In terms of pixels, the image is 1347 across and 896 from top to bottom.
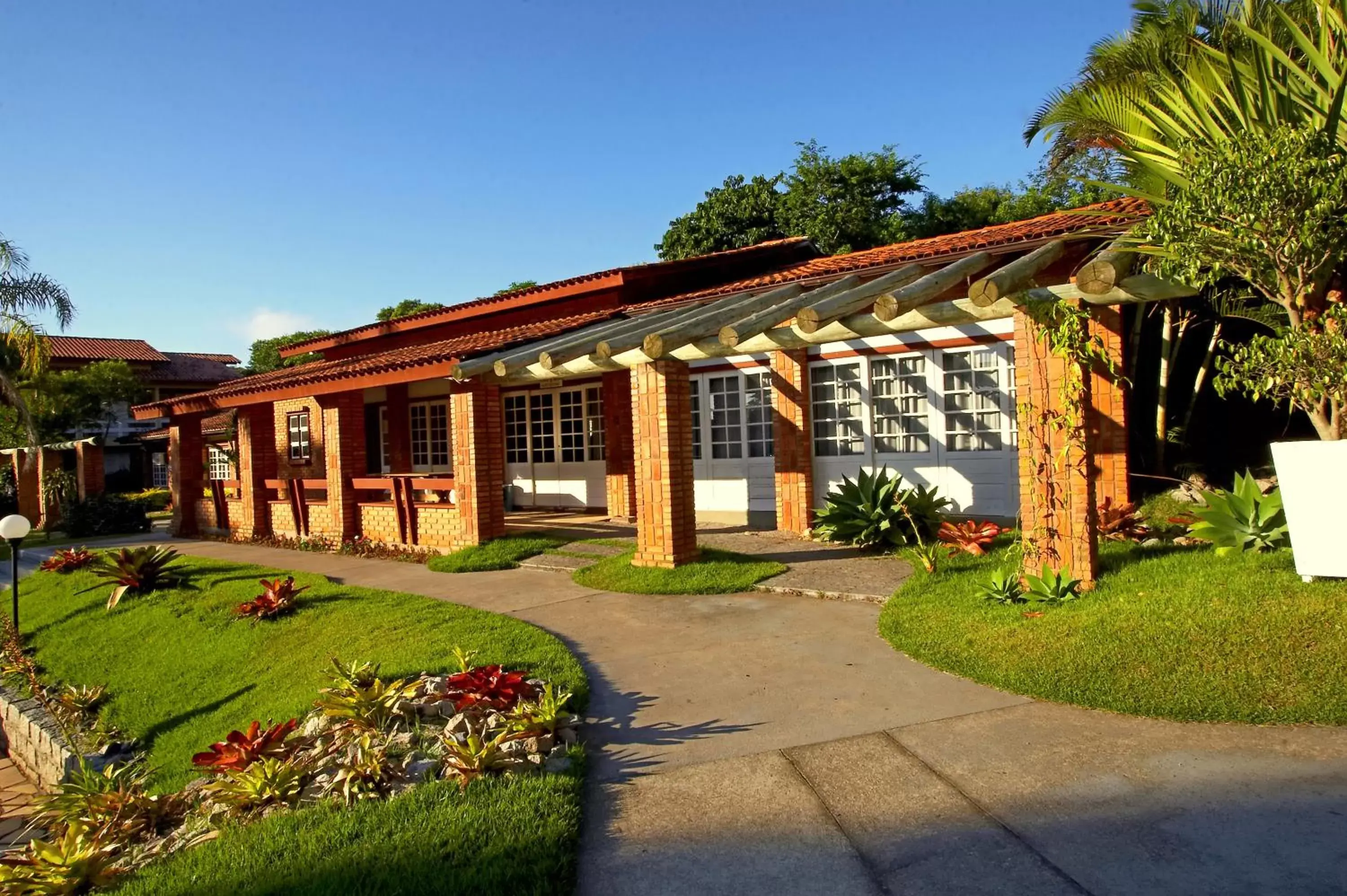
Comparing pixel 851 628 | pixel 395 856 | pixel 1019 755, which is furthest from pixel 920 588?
pixel 395 856

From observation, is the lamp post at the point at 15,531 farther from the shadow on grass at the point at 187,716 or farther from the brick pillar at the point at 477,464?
the brick pillar at the point at 477,464

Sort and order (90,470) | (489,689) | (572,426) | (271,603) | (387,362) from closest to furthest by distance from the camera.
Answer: (489,689) → (271,603) → (387,362) → (572,426) → (90,470)

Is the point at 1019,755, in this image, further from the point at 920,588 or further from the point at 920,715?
the point at 920,588

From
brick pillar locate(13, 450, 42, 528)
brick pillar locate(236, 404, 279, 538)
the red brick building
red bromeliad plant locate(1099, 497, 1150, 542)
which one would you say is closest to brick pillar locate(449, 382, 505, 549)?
the red brick building

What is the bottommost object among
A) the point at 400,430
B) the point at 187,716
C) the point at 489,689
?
the point at 187,716

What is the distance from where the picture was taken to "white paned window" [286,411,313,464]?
1812 cm

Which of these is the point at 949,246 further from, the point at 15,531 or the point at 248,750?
the point at 15,531

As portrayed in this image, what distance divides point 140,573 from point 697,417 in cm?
791

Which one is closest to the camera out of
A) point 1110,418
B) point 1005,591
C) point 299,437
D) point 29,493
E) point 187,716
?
point 1005,591

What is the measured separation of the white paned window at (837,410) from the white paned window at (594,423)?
4.13m

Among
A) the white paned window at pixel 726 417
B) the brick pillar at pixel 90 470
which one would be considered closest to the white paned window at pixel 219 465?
the brick pillar at pixel 90 470

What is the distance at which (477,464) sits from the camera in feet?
35.8

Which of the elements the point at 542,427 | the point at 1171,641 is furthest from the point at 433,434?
the point at 1171,641

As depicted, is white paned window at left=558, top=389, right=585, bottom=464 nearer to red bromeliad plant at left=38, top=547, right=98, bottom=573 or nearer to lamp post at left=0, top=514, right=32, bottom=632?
red bromeliad plant at left=38, top=547, right=98, bottom=573
